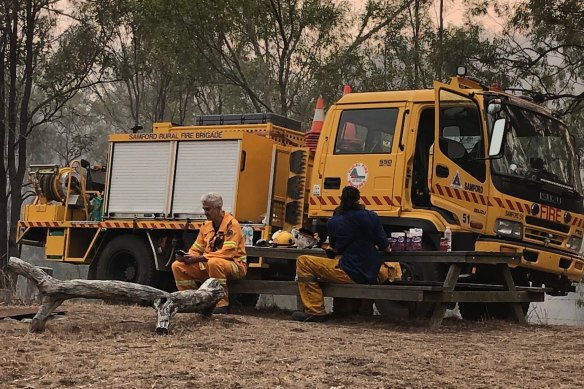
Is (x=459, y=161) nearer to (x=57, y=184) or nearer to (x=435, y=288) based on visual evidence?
(x=435, y=288)

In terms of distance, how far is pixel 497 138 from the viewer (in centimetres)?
1055

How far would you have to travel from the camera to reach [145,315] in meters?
9.88

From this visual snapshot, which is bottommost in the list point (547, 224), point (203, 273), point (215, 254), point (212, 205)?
point (203, 273)

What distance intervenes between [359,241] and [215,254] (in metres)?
1.57

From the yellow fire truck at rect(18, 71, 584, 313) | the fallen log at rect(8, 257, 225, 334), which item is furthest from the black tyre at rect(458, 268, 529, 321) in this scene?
the fallen log at rect(8, 257, 225, 334)

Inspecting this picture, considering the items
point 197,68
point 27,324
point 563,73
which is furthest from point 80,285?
point 197,68

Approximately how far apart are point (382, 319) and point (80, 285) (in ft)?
11.8

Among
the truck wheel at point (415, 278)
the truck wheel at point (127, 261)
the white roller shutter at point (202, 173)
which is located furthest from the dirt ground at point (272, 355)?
the truck wheel at point (127, 261)

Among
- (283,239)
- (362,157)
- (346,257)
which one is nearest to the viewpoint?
(346,257)

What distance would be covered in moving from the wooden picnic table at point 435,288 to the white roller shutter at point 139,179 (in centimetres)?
305

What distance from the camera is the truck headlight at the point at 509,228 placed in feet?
36.5

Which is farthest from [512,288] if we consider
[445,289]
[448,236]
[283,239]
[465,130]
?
[283,239]

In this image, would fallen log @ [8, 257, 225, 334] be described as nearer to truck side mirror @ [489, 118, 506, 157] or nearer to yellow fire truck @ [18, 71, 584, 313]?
yellow fire truck @ [18, 71, 584, 313]

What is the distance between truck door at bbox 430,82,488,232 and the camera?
10.9m
